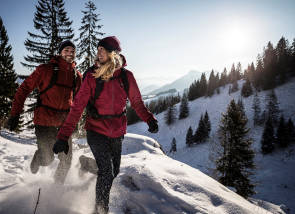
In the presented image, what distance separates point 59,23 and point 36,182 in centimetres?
1341

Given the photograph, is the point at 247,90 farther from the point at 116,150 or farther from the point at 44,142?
the point at 44,142

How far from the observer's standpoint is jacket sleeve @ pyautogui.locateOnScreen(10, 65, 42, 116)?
9.71 feet

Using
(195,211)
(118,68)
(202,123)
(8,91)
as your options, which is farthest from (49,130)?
(202,123)

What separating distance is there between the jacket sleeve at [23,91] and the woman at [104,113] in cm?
140

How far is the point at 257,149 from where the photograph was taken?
4456 cm

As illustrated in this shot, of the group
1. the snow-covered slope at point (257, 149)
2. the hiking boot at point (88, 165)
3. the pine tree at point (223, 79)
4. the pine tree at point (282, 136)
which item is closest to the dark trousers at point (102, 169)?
the hiking boot at point (88, 165)

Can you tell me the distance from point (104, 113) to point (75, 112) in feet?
1.27

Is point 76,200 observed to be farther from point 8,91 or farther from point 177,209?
point 8,91

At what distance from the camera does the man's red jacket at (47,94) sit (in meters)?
3.01

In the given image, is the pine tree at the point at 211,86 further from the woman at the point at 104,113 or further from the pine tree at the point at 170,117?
the woman at the point at 104,113

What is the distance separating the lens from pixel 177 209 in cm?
266

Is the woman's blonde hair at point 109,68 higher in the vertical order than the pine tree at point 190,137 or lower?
higher

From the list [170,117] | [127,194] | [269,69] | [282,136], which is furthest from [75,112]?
[269,69]

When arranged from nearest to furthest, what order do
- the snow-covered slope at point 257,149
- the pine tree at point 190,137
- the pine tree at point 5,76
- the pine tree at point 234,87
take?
the pine tree at point 5,76 < the snow-covered slope at point 257,149 < the pine tree at point 190,137 < the pine tree at point 234,87
